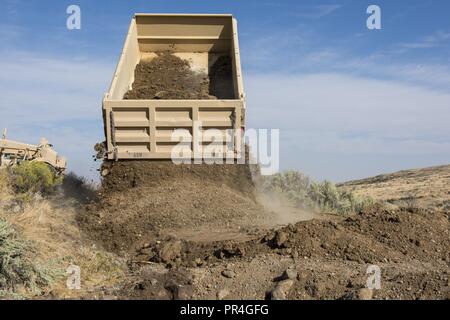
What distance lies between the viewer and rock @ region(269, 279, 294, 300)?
503 cm

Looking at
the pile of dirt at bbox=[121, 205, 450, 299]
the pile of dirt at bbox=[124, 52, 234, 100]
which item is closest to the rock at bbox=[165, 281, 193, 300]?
the pile of dirt at bbox=[121, 205, 450, 299]

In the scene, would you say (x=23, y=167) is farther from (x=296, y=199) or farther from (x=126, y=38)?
(x=296, y=199)

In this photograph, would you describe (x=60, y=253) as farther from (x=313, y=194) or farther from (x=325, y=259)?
(x=313, y=194)

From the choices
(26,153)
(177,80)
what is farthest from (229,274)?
(26,153)

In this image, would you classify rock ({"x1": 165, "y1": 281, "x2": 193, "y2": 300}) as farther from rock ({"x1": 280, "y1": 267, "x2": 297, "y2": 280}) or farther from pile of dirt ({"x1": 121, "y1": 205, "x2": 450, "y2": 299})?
rock ({"x1": 280, "y1": 267, "x2": 297, "y2": 280})

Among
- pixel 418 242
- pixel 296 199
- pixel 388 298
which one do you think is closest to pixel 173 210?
pixel 418 242

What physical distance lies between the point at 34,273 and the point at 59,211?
3.44 metres

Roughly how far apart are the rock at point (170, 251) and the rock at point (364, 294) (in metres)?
2.40

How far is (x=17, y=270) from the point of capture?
5.30 metres

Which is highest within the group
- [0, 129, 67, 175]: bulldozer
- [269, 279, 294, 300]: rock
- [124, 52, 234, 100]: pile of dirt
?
[124, 52, 234, 100]: pile of dirt

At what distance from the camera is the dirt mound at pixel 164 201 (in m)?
8.10

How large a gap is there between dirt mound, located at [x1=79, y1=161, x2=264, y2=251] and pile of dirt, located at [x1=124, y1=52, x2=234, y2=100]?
157 cm

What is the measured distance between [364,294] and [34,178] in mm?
7571
